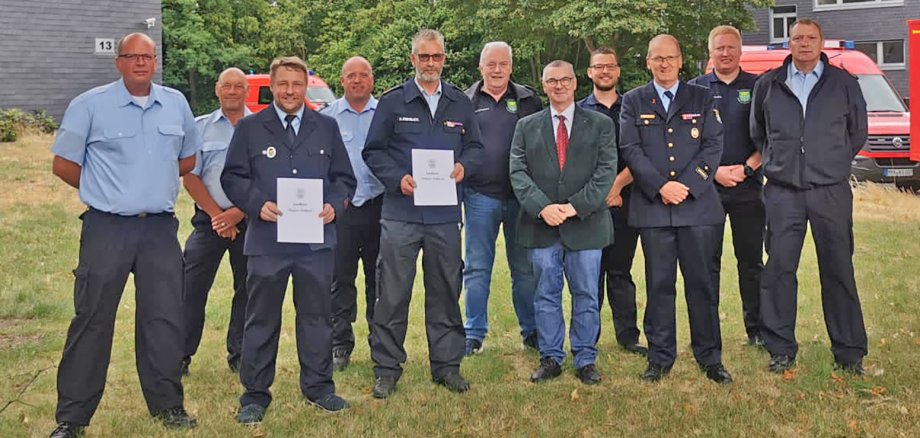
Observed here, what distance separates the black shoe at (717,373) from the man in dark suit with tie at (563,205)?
687mm

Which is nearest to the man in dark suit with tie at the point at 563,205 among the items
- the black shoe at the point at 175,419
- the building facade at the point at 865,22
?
the black shoe at the point at 175,419

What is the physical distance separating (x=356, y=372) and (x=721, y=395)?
89.4 inches

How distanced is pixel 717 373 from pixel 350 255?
2481 mm

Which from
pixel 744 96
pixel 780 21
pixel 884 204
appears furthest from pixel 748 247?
pixel 780 21

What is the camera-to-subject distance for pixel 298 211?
15.4ft

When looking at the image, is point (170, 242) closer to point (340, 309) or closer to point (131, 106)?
point (131, 106)

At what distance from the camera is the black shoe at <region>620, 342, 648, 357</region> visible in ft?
20.0

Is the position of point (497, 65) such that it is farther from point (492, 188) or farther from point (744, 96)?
point (744, 96)

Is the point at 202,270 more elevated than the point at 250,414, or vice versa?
the point at 202,270

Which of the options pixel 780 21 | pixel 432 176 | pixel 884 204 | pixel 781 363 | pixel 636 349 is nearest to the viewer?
pixel 432 176

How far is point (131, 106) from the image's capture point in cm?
444

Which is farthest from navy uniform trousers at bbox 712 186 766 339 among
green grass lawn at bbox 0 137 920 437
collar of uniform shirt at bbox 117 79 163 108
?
collar of uniform shirt at bbox 117 79 163 108

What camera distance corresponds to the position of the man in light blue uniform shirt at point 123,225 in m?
4.33

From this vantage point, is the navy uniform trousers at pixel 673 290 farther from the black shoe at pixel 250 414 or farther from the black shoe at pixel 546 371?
the black shoe at pixel 250 414
